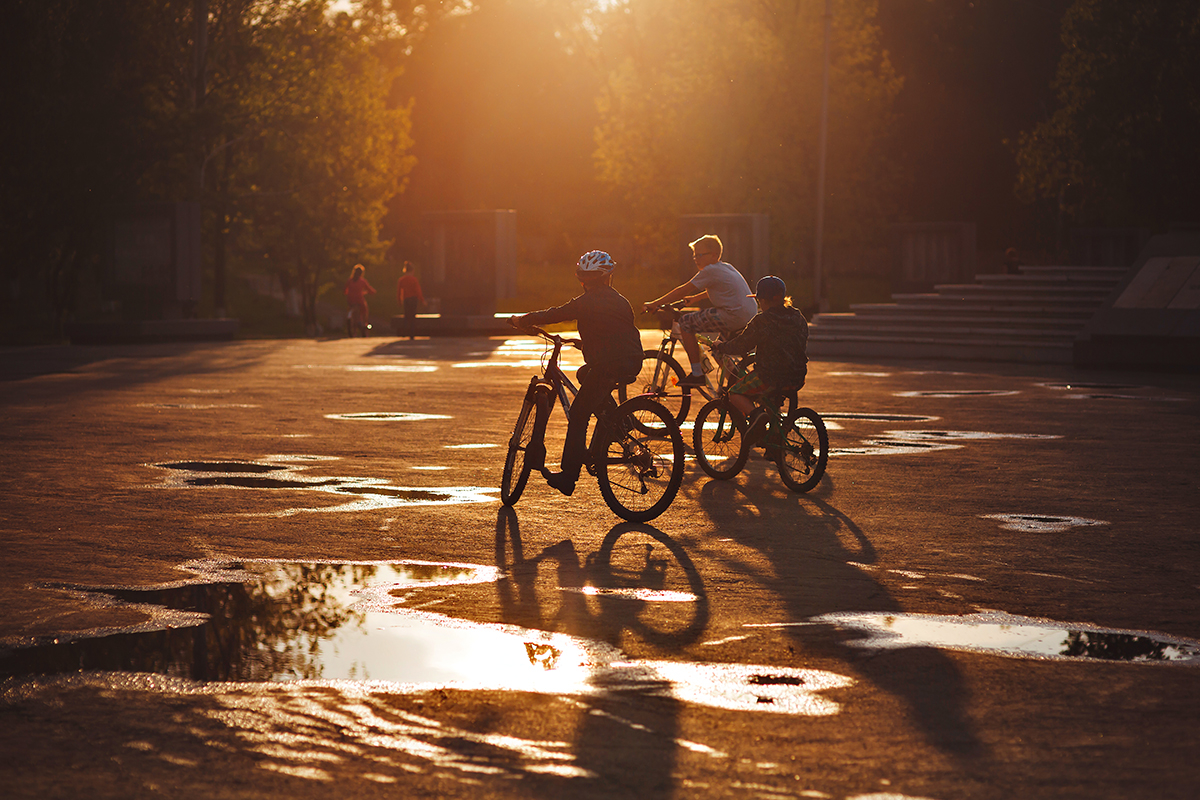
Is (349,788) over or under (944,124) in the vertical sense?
under

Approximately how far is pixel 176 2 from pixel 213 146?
13.6ft

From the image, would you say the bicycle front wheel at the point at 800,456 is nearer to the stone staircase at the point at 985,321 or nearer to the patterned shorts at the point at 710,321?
the patterned shorts at the point at 710,321

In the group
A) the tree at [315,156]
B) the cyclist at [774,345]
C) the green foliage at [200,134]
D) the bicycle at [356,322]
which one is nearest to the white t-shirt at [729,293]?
the cyclist at [774,345]

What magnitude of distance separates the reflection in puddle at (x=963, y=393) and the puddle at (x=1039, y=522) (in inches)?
396

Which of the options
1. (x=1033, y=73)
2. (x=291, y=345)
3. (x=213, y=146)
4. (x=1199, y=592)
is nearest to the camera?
→ (x=1199, y=592)

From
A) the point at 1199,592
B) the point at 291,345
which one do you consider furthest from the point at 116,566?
the point at 291,345

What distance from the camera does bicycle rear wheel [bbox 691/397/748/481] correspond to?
12.0 metres

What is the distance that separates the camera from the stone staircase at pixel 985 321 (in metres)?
28.7

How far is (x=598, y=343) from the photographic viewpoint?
9961mm

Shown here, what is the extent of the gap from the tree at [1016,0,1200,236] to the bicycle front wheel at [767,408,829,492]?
23.7 m

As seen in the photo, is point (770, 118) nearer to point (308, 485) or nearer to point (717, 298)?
point (717, 298)

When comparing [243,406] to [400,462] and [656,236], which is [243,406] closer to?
[400,462]

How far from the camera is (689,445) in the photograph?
1381 centimetres

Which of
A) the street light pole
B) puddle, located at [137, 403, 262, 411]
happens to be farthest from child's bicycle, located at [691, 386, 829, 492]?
the street light pole
